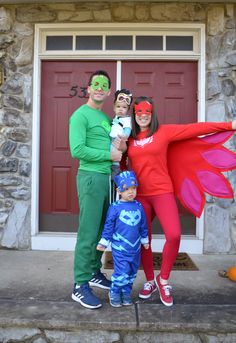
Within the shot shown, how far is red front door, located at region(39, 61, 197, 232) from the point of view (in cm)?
462

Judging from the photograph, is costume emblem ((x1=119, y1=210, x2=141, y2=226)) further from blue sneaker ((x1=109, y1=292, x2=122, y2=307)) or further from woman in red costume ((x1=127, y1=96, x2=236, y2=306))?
blue sneaker ((x1=109, y1=292, x2=122, y2=307))

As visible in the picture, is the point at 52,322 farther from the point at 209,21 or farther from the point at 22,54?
the point at 209,21

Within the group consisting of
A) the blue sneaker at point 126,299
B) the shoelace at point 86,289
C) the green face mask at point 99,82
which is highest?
the green face mask at point 99,82

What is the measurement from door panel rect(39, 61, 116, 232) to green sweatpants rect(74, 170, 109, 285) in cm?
190

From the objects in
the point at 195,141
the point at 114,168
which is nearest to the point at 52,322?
the point at 114,168

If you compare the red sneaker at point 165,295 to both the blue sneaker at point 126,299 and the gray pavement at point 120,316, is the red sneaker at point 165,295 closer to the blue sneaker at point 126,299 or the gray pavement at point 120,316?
the gray pavement at point 120,316

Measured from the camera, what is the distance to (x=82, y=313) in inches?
106

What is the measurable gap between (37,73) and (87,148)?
2.26 meters

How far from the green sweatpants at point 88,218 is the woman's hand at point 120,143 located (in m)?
0.25

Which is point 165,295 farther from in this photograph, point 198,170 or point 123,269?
point 198,170

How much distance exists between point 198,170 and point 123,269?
1060 millimetres

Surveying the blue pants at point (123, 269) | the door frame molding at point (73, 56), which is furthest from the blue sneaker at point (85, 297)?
the door frame molding at point (73, 56)

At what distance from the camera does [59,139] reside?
4.70m

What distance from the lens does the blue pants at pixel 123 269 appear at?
268 centimetres
